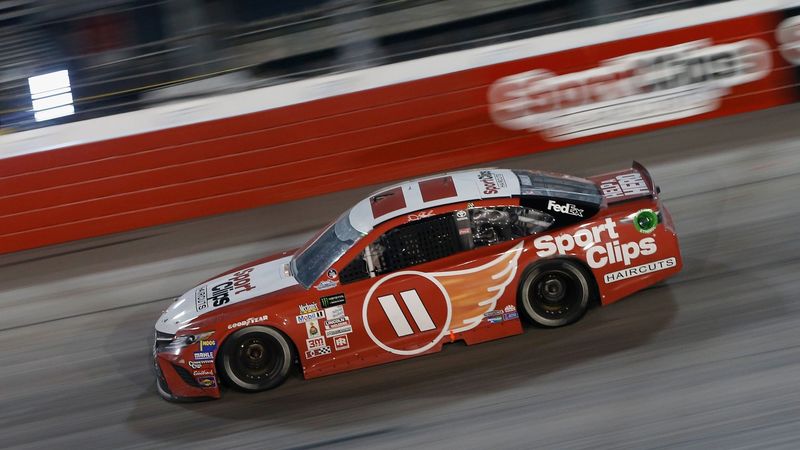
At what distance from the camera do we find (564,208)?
718 cm

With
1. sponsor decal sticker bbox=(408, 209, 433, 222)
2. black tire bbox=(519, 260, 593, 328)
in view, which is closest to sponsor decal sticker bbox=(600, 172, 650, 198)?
black tire bbox=(519, 260, 593, 328)

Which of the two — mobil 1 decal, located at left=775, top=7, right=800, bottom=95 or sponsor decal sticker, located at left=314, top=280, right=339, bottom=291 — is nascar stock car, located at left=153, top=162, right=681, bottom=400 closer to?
sponsor decal sticker, located at left=314, top=280, right=339, bottom=291

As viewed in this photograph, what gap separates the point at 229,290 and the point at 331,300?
1053 mm

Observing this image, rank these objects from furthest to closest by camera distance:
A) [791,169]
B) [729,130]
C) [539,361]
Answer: [729,130] < [791,169] < [539,361]

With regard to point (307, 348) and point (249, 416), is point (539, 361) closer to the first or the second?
point (307, 348)

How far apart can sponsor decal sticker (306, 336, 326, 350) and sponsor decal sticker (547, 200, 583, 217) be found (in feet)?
6.90

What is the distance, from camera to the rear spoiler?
7.35 metres

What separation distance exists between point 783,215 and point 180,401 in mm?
5966

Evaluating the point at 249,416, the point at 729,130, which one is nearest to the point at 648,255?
the point at 249,416

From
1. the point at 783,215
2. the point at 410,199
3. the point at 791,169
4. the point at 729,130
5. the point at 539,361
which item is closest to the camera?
the point at 539,361

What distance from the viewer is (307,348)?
702 centimetres

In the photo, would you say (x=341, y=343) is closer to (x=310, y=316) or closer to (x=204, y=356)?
(x=310, y=316)

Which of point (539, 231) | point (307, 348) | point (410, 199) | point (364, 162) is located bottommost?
point (307, 348)

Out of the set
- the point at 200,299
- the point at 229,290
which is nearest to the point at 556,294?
the point at 229,290
